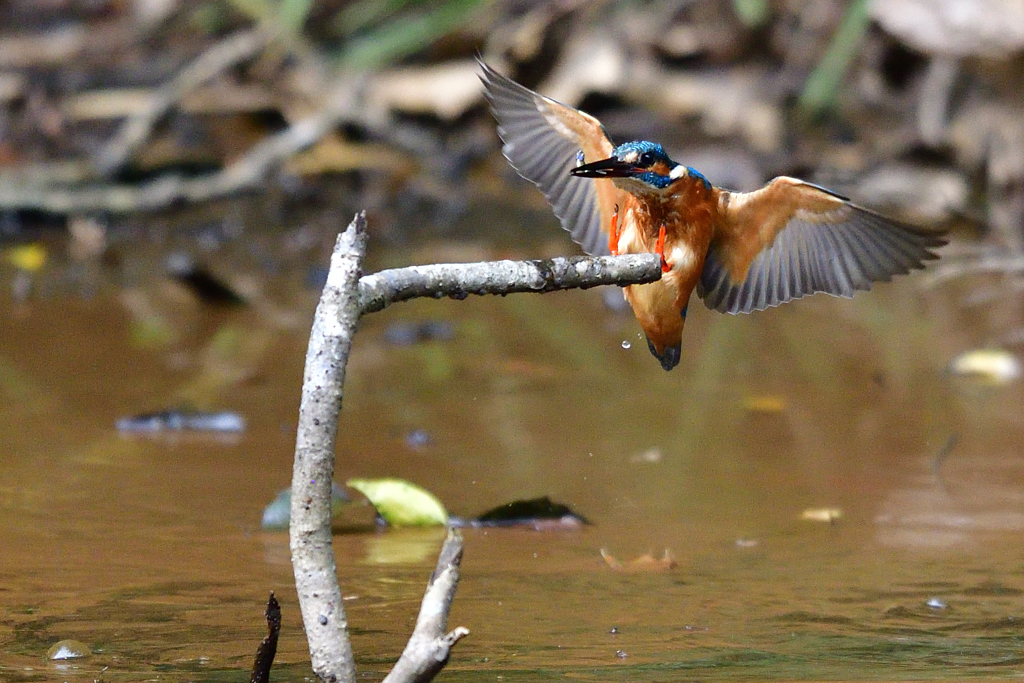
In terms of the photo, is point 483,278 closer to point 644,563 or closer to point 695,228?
point 695,228

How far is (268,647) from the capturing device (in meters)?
2.00

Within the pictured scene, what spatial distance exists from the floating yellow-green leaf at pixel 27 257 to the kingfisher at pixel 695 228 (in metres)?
3.16

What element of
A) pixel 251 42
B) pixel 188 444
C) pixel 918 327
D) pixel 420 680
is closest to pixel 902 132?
pixel 918 327

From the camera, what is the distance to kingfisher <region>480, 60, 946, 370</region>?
271 centimetres

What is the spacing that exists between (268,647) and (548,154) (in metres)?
1.60

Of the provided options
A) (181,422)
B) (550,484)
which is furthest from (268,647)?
(181,422)

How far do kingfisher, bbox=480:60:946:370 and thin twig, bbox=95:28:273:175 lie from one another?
3680mm

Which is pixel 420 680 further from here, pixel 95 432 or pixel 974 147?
pixel 974 147

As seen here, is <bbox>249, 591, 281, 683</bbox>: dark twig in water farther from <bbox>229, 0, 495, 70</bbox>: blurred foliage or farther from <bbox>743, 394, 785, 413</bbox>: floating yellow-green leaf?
<bbox>229, 0, 495, 70</bbox>: blurred foliage

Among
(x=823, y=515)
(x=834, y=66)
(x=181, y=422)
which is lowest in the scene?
(x=823, y=515)

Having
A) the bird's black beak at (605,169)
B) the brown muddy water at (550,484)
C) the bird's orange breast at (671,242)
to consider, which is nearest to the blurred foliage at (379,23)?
the brown muddy water at (550,484)

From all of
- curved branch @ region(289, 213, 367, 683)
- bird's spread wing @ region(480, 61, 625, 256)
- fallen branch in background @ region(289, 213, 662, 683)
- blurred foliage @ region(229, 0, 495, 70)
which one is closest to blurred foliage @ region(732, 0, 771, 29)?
blurred foliage @ region(229, 0, 495, 70)

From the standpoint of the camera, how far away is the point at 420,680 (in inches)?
73.8

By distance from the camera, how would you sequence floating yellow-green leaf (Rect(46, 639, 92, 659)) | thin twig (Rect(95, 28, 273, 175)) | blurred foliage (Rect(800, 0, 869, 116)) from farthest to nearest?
blurred foliage (Rect(800, 0, 869, 116))
thin twig (Rect(95, 28, 273, 175))
floating yellow-green leaf (Rect(46, 639, 92, 659))
